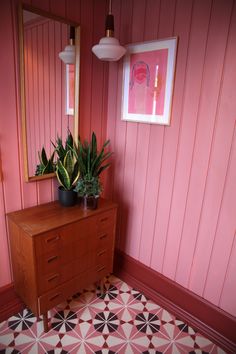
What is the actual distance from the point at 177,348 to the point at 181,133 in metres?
1.41

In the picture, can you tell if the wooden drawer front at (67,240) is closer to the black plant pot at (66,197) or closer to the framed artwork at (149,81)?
the black plant pot at (66,197)

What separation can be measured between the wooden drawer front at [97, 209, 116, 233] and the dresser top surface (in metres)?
0.04

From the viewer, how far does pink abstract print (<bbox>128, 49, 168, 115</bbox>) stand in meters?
1.65

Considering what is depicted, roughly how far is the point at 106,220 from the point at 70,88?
3.32ft

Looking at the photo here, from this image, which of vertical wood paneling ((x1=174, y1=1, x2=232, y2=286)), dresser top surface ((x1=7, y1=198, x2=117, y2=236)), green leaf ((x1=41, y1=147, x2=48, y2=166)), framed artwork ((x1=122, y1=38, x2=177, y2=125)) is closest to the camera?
vertical wood paneling ((x1=174, y1=1, x2=232, y2=286))

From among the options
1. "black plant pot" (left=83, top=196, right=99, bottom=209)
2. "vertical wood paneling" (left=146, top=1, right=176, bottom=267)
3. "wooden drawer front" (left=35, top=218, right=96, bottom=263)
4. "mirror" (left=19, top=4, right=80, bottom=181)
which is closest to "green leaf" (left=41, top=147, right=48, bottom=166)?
"mirror" (left=19, top=4, right=80, bottom=181)

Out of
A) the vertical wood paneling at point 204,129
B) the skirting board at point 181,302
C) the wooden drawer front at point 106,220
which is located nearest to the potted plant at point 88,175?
the wooden drawer front at point 106,220

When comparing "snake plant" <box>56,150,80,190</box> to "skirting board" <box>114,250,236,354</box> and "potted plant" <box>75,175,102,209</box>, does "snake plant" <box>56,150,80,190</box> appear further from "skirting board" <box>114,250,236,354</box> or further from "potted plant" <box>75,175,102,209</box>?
"skirting board" <box>114,250,236,354</box>

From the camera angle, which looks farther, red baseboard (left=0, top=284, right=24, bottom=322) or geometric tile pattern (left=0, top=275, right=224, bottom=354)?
red baseboard (left=0, top=284, right=24, bottom=322)

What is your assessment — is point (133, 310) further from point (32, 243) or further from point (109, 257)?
point (32, 243)

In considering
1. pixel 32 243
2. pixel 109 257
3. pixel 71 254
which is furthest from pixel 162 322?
pixel 32 243

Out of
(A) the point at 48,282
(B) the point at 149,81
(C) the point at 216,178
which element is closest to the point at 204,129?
(C) the point at 216,178

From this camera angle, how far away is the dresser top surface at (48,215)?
147 cm

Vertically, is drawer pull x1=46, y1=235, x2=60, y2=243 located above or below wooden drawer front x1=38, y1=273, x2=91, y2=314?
above
